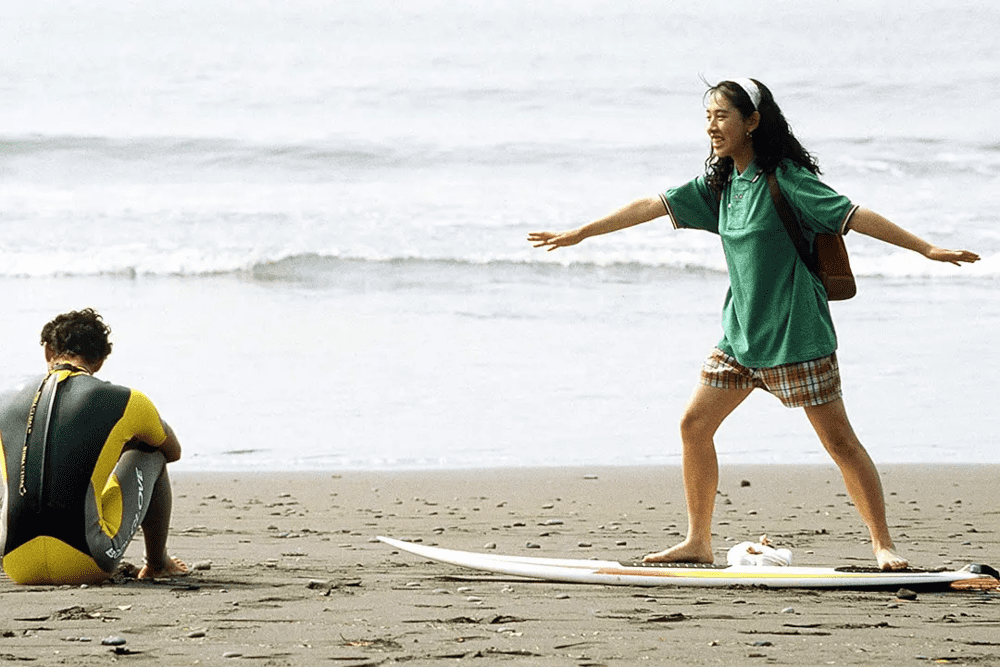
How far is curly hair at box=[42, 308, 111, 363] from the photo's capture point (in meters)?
4.34

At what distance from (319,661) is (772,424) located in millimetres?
5560

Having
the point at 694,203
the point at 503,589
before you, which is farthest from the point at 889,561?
the point at 694,203

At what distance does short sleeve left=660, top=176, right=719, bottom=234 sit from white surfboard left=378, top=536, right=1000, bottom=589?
116cm

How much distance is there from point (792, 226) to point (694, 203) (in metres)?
0.45

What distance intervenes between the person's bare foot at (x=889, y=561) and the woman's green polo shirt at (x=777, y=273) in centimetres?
70

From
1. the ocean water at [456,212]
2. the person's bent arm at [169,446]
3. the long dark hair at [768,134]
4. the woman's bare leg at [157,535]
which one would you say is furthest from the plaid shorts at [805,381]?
the ocean water at [456,212]

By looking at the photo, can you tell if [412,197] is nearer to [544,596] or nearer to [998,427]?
A: [998,427]

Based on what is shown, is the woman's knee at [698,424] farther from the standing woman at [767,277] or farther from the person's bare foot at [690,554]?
the person's bare foot at [690,554]

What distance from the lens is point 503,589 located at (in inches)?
167

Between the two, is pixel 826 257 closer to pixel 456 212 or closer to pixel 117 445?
pixel 117 445

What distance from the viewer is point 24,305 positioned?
12.6 metres

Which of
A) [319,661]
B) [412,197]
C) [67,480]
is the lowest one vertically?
[319,661]

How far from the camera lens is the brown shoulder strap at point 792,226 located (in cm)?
424

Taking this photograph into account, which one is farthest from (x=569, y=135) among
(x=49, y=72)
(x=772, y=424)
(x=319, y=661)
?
(x=319, y=661)
